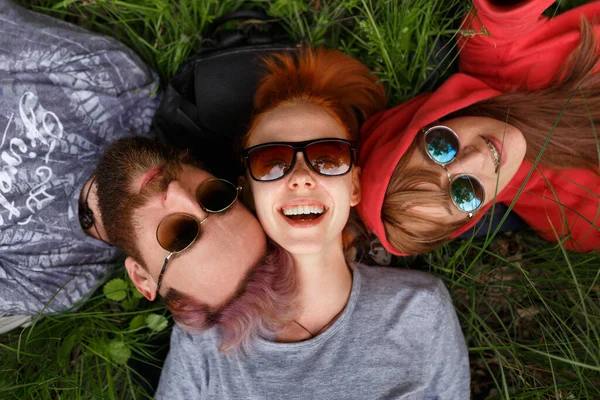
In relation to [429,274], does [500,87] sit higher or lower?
higher

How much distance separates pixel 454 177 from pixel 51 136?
2.35 meters

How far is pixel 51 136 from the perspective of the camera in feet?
8.43

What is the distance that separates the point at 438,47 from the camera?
2820mm

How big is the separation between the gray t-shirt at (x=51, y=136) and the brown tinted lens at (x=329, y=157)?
134 cm

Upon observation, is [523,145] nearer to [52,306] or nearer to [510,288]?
[510,288]

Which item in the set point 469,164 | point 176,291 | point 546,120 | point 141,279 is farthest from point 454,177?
point 141,279

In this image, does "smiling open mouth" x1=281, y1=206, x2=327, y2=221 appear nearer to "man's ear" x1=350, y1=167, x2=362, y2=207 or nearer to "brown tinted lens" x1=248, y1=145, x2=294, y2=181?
"brown tinted lens" x1=248, y1=145, x2=294, y2=181

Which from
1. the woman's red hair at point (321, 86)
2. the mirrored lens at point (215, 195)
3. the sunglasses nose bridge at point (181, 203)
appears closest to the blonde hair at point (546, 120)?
the woman's red hair at point (321, 86)

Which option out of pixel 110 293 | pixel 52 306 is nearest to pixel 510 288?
pixel 110 293

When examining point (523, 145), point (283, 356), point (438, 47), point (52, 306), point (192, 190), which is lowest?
point (52, 306)

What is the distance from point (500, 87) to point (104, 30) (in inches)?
107

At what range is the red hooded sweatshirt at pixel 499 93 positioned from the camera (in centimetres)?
230

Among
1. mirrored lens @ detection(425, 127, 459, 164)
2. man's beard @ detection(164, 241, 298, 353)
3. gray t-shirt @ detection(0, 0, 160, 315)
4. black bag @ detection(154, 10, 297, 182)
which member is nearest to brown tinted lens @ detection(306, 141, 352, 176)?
mirrored lens @ detection(425, 127, 459, 164)

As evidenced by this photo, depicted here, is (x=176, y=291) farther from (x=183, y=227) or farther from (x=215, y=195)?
(x=215, y=195)
